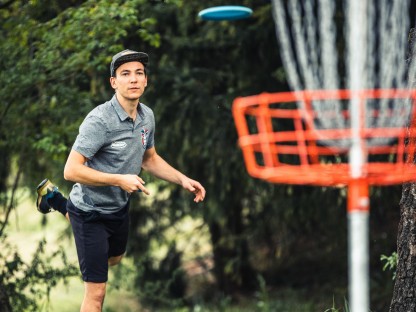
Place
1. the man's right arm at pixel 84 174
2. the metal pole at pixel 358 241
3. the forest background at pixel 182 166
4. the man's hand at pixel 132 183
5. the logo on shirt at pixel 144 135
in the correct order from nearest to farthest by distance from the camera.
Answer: the metal pole at pixel 358 241 → the man's hand at pixel 132 183 → the man's right arm at pixel 84 174 → the logo on shirt at pixel 144 135 → the forest background at pixel 182 166

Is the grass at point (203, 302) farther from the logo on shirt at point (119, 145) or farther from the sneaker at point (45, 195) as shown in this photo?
the logo on shirt at point (119, 145)

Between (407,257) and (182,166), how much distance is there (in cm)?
518

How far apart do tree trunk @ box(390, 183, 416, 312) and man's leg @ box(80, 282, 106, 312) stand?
Result: 179 centimetres

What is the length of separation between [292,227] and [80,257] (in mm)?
5764

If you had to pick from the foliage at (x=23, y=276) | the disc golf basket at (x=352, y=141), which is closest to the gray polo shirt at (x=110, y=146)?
the disc golf basket at (x=352, y=141)

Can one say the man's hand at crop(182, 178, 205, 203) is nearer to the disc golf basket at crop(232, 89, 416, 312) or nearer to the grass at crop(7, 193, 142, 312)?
the disc golf basket at crop(232, 89, 416, 312)

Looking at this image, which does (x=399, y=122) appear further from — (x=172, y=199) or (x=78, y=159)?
(x=172, y=199)

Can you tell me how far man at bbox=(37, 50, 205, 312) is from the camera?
5.05 meters

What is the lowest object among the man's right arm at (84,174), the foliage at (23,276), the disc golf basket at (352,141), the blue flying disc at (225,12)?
the foliage at (23,276)

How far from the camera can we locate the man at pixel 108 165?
5051mm

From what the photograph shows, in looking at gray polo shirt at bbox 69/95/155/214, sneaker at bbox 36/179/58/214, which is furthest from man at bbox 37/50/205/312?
sneaker at bbox 36/179/58/214

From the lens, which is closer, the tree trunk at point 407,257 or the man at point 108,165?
the man at point 108,165

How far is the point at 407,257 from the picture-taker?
211 inches

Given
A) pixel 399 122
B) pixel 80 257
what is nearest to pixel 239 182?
pixel 80 257
